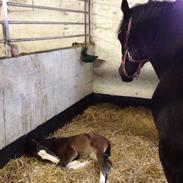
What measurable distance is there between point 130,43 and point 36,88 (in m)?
1.12

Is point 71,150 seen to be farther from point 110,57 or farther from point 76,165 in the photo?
point 110,57

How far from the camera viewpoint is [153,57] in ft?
6.10

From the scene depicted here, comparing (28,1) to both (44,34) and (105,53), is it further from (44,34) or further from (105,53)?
(105,53)

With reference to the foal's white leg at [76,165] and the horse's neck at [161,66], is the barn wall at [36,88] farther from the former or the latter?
the horse's neck at [161,66]

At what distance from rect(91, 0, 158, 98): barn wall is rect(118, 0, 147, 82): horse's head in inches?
70.2

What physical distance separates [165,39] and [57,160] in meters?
1.25

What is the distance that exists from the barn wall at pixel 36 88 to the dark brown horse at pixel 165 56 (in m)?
0.93

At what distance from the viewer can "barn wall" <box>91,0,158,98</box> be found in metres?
3.87

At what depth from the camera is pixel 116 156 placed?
268 centimetres

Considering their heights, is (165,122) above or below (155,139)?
above

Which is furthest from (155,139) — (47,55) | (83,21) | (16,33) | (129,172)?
(16,33)

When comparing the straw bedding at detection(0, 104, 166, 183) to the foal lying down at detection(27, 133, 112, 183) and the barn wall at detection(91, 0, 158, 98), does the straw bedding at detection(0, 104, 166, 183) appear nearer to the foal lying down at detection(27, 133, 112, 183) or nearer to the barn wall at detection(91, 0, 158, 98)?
the foal lying down at detection(27, 133, 112, 183)

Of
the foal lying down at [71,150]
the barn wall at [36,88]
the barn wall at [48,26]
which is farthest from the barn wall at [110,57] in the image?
the foal lying down at [71,150]

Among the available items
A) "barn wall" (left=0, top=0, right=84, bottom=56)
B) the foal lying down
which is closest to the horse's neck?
the foal lying down
